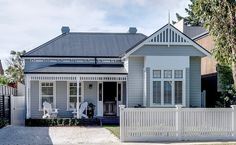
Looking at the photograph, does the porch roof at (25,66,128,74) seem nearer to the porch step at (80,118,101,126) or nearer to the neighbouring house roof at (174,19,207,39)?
the porch step at (80,118,101,126)

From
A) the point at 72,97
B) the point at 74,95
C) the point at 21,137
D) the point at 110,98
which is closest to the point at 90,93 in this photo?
the point at 74,95

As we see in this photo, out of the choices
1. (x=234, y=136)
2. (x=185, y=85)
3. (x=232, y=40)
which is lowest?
(x=234, y=136)

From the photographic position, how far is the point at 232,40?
1599 centimetres

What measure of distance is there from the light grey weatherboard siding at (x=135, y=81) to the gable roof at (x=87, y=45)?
2.89 meters

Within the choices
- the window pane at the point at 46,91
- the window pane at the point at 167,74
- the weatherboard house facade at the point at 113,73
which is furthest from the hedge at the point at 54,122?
the window pane at the point at 167,74

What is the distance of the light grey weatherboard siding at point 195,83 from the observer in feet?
88.7

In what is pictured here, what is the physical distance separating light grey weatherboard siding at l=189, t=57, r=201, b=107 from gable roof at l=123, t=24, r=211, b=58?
120 cm

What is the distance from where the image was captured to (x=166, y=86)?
84.9ft

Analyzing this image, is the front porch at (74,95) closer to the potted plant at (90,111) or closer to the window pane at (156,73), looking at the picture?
the potted plant at (90,111)

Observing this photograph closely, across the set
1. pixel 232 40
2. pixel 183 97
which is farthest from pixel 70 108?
pixel 232 40

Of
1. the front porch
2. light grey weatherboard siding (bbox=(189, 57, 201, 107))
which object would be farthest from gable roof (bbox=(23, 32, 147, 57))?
light grey weatherboard siding (bbox=(189, 57, 201, 107))

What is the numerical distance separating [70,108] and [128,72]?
4.68 meters

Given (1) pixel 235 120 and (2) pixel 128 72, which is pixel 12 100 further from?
(1) pixel 235 120

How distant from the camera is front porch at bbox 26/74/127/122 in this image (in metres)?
28.3
